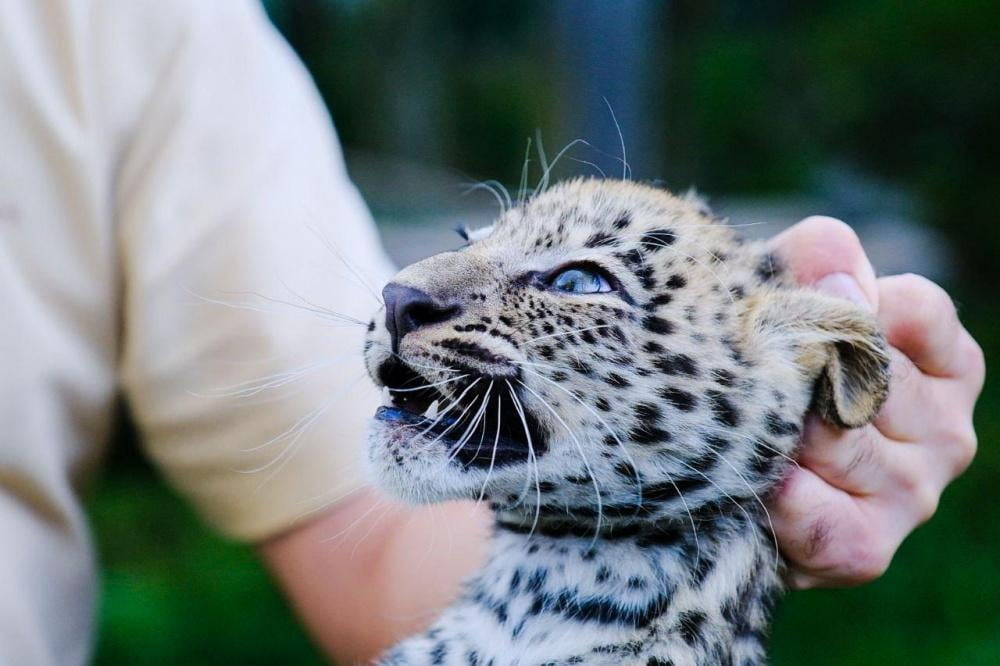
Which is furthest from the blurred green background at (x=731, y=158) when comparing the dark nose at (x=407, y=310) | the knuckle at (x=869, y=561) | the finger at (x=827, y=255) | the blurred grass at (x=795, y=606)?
the dark nose at (x=407, y=310)

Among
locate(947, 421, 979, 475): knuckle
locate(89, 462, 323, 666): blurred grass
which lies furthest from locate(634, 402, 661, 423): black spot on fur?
locate(89, 462, 323, 666): blurred grass

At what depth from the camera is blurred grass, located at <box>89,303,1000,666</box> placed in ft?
16.9

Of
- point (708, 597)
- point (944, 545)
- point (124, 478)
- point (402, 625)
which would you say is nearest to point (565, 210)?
point (708, 597)

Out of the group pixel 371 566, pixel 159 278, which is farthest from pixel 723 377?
pixel 159 278

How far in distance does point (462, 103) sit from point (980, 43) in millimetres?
8780

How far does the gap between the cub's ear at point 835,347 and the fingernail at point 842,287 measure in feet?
0.43

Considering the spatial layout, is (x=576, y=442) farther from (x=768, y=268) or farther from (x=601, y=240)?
(x=768, y=268)

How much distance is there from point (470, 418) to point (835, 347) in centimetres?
64

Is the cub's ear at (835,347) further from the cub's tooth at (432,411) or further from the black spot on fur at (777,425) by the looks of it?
the cub's tooth at (432,411)

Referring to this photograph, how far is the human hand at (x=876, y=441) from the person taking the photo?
2119 millimetres

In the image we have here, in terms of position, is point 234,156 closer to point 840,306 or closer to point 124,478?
point 840,306

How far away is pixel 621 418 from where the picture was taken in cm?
192

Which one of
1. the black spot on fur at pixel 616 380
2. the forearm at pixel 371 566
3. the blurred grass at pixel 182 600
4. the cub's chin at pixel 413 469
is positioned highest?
the black spot on fur at pixel 616 380

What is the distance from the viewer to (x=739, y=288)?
6.93 feet
